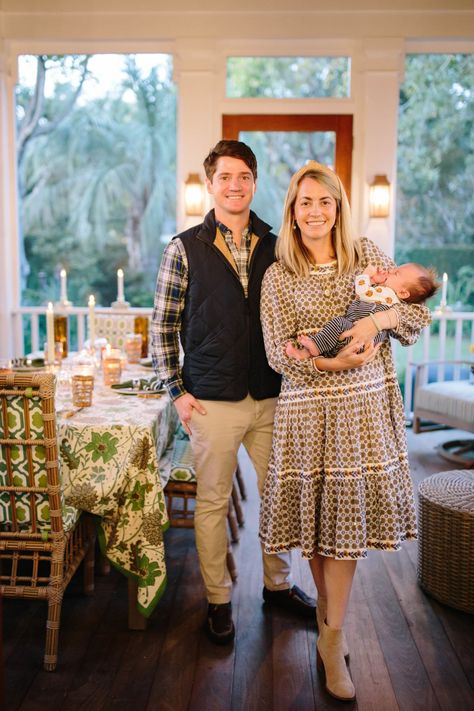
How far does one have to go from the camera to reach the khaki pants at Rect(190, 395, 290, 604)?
2.33 metres

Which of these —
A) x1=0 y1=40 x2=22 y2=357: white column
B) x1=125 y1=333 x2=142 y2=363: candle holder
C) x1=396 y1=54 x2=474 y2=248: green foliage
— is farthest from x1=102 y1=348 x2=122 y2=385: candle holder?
x1=396 y1=54 x2=474 y2=248: green foliage

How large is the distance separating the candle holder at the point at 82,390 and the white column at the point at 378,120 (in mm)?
3438

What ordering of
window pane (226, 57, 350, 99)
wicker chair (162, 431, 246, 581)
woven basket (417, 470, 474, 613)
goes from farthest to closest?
window pane (226, 57, 350, 99), wicker chair (162, 431, 246, 581), woven basket (417, 470, 474, 613)

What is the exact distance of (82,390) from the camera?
8.76 ft

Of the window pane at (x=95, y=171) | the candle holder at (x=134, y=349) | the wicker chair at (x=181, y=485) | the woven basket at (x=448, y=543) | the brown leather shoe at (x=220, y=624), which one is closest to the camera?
the brown leather shoe at (x=220, y=624)

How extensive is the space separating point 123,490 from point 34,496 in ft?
1.03

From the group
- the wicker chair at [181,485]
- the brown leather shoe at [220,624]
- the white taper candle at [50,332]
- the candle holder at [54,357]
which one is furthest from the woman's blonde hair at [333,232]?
the candle holder at [54,357]

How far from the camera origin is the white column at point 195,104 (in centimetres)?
547

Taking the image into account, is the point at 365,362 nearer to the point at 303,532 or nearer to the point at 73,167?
the point at 303,532

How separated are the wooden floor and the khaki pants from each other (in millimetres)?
229

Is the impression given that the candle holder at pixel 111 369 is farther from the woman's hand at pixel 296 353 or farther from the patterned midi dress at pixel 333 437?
the woman's hand at pixel 296 353

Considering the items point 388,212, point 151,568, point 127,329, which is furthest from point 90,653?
point 388,212

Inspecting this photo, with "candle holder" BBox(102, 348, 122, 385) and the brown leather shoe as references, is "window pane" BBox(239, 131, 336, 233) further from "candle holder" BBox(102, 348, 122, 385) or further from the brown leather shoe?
the brown leather shoe

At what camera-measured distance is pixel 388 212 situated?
548 centimetres
